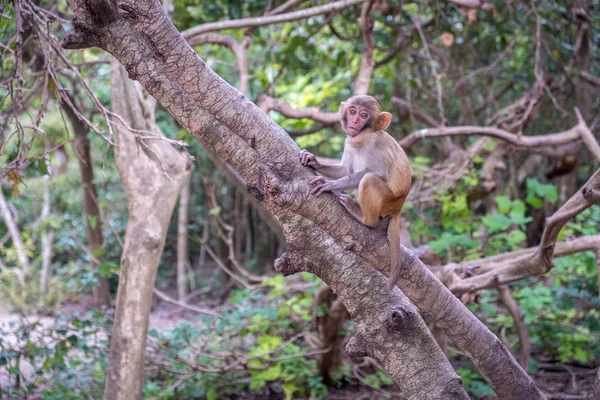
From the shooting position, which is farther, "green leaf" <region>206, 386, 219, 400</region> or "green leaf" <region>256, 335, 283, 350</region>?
"green leaf" <region>256, 335, 283, 350</region>

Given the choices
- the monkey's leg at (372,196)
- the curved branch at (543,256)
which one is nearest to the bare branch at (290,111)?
the curved branch at (543,256)

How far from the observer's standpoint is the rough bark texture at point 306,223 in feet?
8.94

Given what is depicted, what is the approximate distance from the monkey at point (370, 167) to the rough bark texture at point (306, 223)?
0.46 m

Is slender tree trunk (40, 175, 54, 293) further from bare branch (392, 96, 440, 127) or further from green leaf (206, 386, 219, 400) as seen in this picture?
bare branch (392, 96, 440, 127)

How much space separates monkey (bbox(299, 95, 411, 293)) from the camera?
3.57 meters

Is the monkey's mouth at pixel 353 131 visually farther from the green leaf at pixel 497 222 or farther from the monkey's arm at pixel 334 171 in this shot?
the green leaf at pixel 497 222

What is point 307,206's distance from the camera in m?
2.78

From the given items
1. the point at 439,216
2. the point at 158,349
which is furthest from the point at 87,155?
the point at 439,216

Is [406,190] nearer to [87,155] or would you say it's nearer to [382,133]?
[382,133]

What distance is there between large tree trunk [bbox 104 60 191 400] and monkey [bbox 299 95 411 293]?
60.0 inches

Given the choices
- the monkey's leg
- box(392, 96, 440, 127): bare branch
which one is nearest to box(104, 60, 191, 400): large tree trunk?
→ the monkey's leg

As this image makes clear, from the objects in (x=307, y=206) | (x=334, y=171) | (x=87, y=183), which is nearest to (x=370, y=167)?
(x=334, y=171)

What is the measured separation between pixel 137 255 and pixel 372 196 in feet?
6.74

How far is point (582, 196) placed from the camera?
376cm
